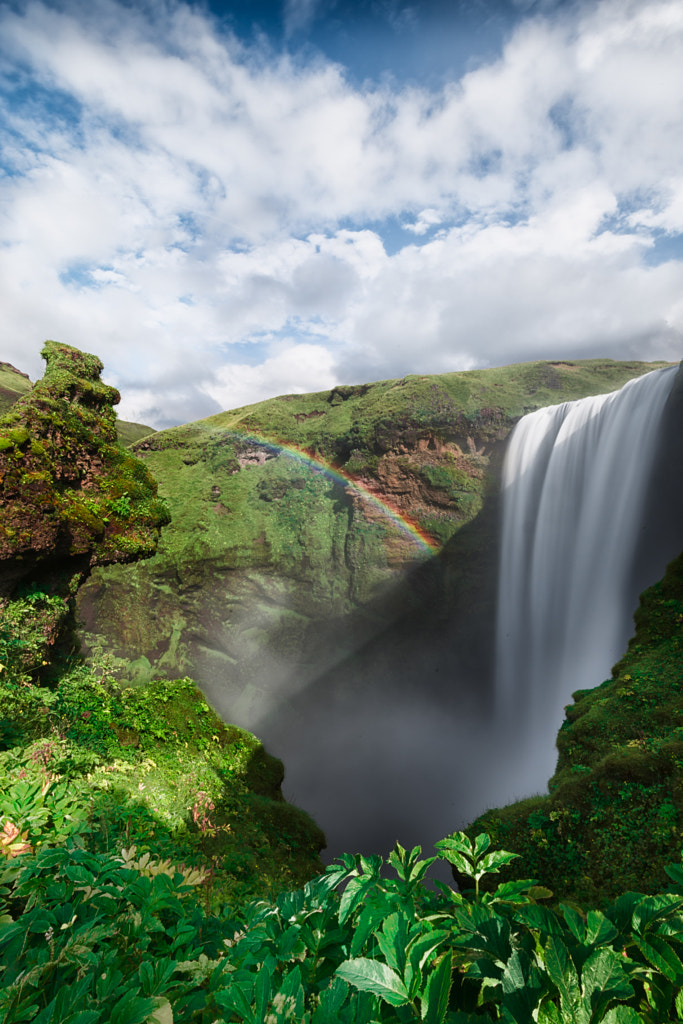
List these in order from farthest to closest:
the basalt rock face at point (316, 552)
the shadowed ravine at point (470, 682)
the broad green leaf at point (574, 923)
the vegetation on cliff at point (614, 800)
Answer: the basalt rock face at point (316, 552) < the shadowed ravine at point (470, 682) < the vegetation on cliff at point (614, 800) < the broad green leaf at point (574, 923)

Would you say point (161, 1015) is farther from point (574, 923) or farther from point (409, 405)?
point (409, 405)

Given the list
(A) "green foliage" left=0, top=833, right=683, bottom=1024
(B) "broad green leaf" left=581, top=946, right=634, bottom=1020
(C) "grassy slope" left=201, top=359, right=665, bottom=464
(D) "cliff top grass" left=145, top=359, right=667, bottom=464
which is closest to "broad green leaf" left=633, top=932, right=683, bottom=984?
(A) "green foliage" left=0, top=833, right=683, bottom=1024

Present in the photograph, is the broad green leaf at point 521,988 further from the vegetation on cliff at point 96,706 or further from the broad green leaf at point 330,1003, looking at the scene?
the vegetation on cliff at point 96,706

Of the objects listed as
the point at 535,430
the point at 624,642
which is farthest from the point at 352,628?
the point at 535,430

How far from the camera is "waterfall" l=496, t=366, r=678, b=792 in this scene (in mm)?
18047

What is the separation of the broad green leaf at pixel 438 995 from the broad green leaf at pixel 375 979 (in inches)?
1.7

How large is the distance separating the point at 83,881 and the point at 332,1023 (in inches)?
47.4

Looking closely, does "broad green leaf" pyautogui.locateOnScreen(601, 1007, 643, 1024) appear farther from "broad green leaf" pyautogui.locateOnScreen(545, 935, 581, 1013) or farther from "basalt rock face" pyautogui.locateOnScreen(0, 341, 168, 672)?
"basalt rock face" pyautogui.locateOnScreen(0, 341, 168, 672)

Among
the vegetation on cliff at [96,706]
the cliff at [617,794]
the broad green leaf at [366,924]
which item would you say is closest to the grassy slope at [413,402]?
the cliff at [617,794]

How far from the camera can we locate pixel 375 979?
2.80ft

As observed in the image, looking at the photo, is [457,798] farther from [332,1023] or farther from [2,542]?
[332,1023]

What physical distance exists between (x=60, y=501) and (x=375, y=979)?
312 inches

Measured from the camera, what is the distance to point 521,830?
744 centimetres

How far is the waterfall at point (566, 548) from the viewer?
18.0 meters
